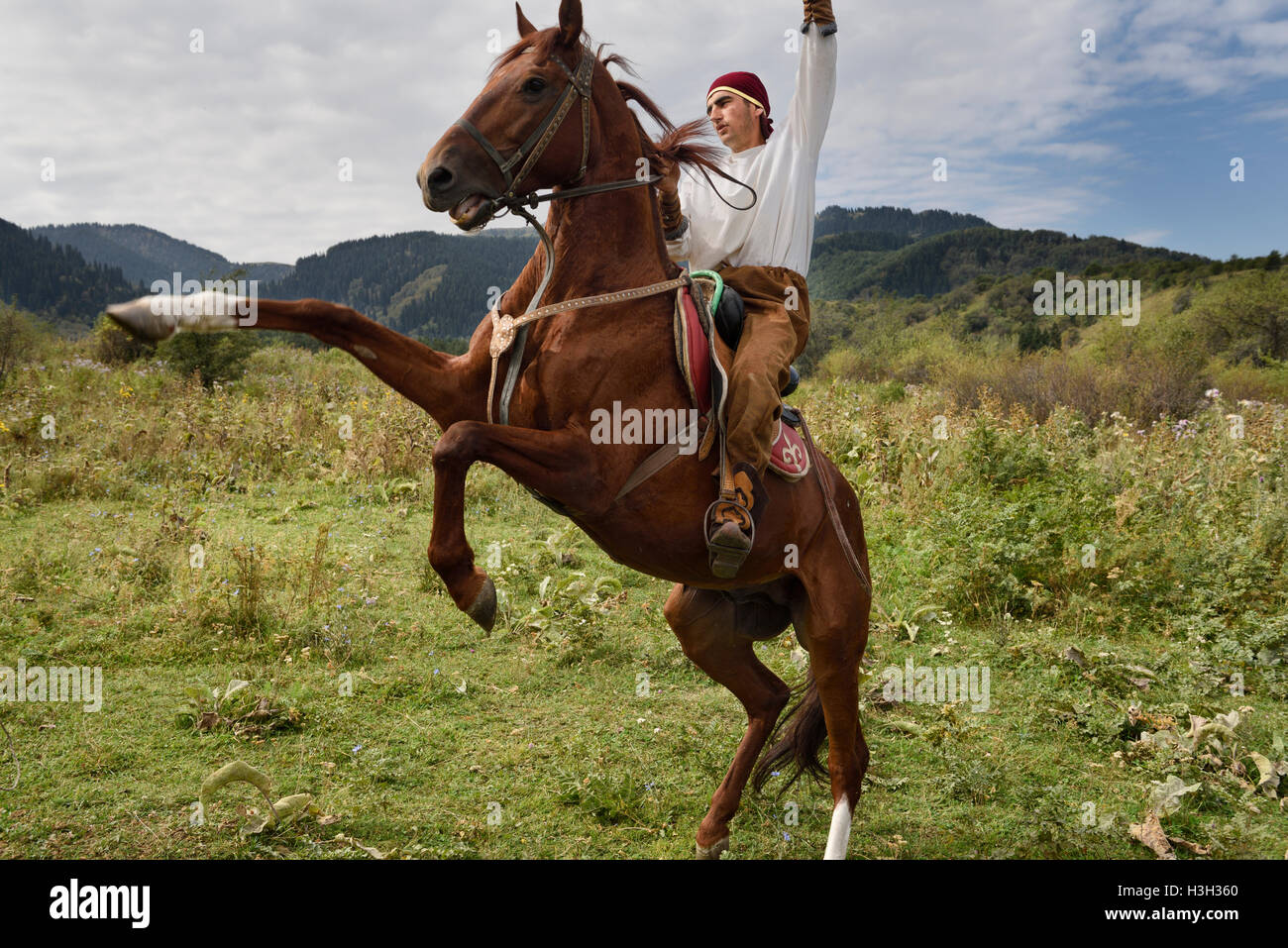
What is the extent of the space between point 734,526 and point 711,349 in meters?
0.74

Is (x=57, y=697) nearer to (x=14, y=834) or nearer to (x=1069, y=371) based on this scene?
(x=14, y=834)

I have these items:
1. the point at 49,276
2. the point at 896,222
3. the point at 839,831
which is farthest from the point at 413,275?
the point at 839,831

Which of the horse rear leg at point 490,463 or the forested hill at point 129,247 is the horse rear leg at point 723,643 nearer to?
the horse rear leg at point 490,463

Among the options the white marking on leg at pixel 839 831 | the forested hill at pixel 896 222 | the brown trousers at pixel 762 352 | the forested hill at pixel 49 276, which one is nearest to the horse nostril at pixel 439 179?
the brown trousers at pixel 762 352

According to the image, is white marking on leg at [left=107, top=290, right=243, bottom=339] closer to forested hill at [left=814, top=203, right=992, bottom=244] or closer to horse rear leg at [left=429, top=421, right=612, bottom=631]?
horse rear leg at [left=429, top=421, right=612, bottom=631]

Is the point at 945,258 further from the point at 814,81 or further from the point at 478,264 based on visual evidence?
the point at 814,81

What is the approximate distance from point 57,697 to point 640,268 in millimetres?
4661

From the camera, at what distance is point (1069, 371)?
57.7ft

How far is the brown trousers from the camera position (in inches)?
130

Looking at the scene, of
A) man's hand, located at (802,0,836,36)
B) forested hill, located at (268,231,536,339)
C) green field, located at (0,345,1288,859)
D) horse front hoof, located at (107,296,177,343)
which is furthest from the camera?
forested hill, located at (268,231,536,339)

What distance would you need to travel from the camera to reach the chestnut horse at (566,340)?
291cm

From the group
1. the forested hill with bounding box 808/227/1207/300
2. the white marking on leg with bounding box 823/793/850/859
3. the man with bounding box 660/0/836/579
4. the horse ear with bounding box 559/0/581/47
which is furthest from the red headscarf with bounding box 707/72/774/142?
the forested hill with bounding box 808/227/1207/300

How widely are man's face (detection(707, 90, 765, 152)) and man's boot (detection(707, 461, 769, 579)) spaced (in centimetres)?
173

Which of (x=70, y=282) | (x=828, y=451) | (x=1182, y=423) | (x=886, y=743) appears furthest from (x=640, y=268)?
(x=70, y=282)
